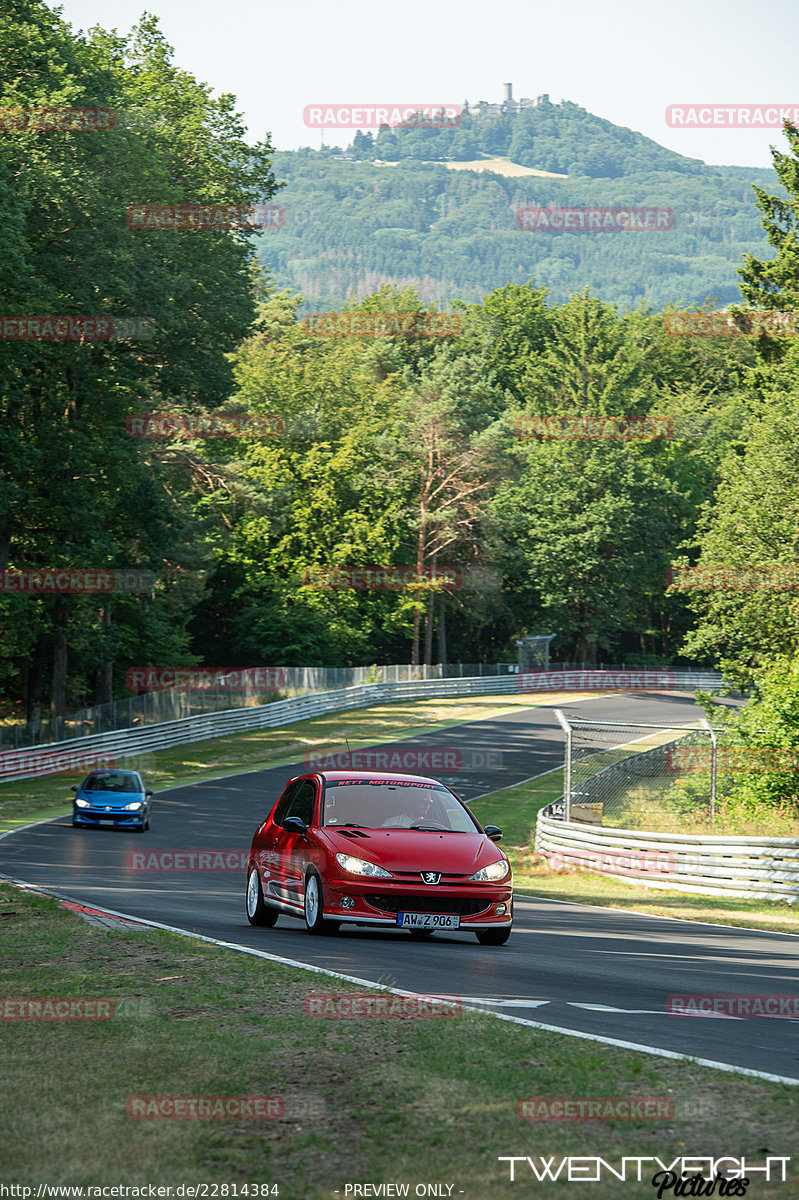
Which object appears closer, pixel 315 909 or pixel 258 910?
pixel 315 909

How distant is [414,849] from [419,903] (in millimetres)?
494

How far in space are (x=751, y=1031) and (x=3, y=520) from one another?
36787mm

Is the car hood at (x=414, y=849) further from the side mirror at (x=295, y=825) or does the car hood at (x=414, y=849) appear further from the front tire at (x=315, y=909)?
the front tire at (x=315, y=909)

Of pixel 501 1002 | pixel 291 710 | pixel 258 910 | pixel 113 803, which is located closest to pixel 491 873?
pixel 258 910

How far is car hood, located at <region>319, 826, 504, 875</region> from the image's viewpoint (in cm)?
1220

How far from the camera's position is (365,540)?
257 ft

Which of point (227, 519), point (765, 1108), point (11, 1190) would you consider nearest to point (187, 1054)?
point (11, 1190)

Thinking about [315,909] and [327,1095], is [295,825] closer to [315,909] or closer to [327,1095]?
[315,909]

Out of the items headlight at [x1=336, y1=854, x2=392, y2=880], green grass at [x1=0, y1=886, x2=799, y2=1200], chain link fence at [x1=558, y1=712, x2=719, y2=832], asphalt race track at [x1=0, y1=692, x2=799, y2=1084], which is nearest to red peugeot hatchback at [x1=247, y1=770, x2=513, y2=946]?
headlight at [x1=336, y1=854, x2=392, y2=880]

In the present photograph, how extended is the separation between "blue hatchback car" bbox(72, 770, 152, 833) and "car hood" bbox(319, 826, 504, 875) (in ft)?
59.7

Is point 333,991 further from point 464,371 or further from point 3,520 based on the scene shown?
point 464,371

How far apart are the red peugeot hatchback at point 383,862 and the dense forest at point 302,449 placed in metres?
20.2

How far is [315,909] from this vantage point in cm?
1261

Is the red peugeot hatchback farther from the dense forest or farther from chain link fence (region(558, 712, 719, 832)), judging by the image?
the dense forest
